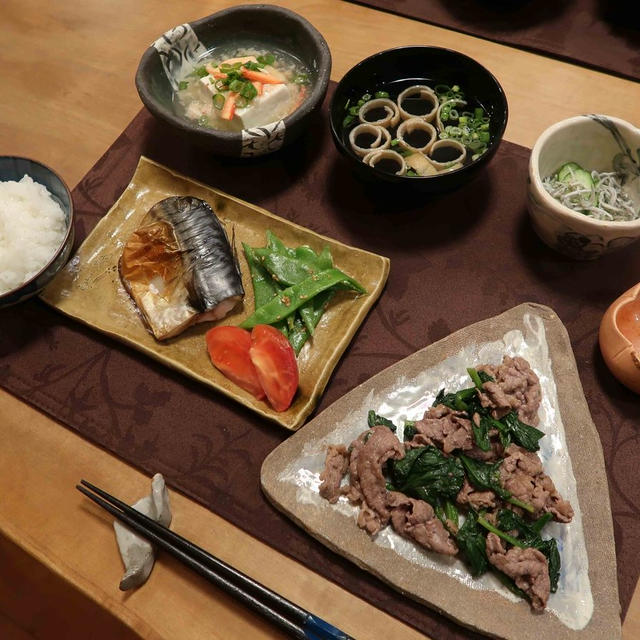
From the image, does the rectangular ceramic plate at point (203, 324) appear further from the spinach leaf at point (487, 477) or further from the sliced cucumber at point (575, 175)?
the sliced cucumber at point (575, 175)

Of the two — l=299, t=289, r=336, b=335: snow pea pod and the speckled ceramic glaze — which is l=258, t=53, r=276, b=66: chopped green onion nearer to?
the speckled ceramic glaze

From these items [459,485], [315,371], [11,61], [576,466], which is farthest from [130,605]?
[11,61]

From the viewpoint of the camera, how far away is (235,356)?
219 cm

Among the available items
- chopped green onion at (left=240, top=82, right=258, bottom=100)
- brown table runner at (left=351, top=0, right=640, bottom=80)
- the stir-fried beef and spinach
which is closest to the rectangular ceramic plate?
the stir-fried beef and spinach

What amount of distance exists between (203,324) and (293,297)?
0.38 m

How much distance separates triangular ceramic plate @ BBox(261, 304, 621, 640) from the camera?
177cm

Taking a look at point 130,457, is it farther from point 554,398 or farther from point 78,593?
point 554,398

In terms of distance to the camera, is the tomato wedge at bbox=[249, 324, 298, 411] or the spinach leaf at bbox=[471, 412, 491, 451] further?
the tomato wedge at bbox=[249, 324, 298, 411]

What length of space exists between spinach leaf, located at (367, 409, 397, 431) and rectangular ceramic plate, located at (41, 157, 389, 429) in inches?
8.0

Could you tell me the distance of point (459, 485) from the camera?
188cm

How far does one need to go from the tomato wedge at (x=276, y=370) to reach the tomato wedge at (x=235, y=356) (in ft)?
0.12

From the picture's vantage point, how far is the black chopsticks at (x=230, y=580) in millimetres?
1760

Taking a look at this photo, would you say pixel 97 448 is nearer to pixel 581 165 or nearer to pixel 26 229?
pixel 26 229

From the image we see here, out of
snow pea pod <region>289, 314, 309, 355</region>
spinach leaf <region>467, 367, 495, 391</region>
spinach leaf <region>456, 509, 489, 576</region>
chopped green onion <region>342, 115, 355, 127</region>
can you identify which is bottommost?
spinach leaf <region>456, 509, 489, 576</region>
